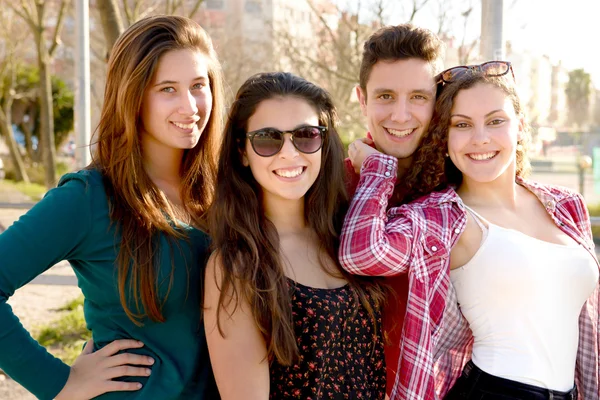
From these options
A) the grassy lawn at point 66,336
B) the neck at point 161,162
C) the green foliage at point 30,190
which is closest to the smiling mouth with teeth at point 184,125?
the neck at point 161,162

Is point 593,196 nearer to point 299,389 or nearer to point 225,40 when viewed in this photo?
point 225,40

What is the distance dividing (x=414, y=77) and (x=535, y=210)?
2.56 ft

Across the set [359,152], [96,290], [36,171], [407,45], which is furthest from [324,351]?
[36,171]

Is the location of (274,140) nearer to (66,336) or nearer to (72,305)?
(66,336)

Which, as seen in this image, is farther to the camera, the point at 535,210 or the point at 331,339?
the point at 535,210

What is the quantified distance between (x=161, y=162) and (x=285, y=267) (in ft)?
2.70

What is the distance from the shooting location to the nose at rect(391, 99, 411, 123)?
118 inches

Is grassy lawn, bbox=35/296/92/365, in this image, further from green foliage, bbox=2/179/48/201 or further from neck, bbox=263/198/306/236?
green foliage, bbox=2/179/48/201

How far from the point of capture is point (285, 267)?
2.54 m

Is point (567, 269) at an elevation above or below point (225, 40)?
below

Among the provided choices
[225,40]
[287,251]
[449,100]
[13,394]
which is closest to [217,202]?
[287,251]

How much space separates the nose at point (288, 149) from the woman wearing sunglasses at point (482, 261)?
38 centimetres

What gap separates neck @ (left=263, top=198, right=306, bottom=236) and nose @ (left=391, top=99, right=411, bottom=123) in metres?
0.62

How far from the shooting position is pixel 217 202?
2.66 metres
